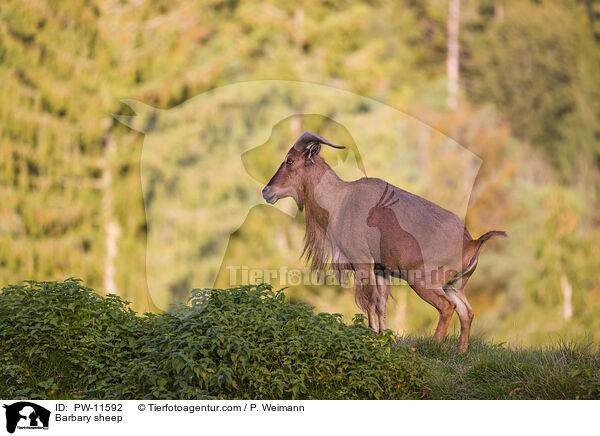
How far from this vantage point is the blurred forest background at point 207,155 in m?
13.8

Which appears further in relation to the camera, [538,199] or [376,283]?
[538,199]

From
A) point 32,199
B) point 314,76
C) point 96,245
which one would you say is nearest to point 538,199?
point 314,76

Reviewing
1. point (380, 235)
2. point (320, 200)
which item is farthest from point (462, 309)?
point (320, 200)

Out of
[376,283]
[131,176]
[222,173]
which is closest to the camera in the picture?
[376,283]

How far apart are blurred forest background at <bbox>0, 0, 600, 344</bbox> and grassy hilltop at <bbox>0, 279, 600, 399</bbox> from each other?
4978 mm

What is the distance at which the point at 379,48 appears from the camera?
19.8 metres

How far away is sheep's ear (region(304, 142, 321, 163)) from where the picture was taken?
6.97 m
